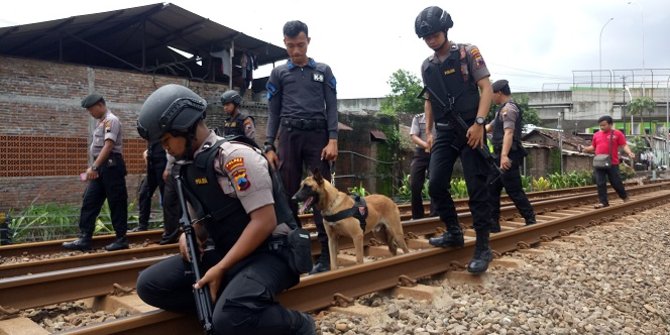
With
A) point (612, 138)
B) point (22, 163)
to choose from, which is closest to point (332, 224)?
point (612, 138)

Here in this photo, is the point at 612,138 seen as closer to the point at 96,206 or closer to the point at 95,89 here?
the point at 96,206

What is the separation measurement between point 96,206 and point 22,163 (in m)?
7.73

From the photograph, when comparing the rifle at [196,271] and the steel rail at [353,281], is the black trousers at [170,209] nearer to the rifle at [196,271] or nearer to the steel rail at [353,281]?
the steel rail at [353,281]

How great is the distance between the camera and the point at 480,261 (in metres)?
4.78

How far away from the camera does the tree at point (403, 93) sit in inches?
1725

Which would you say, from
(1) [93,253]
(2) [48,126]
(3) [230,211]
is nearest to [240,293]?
(3) [230,211]

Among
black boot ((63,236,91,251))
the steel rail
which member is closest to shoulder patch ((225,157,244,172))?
the steel rail

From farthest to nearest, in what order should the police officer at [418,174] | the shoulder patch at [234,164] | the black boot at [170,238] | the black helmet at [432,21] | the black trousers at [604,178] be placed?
the black trousers at [604,178], the police officer at [418,174], the black boot at [170,238], the black helmet at [432,21], the shoulder patch at [234,164]

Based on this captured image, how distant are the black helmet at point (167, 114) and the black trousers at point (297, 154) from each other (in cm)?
220

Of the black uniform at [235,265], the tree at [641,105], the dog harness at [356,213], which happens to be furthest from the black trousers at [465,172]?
the tree at [641,105]

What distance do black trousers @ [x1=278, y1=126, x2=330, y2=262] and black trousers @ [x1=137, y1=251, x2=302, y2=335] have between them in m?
1.96

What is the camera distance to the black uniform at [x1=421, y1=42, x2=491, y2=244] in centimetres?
468

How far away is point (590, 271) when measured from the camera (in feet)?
18.0

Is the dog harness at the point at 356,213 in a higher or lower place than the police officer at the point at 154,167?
lower
